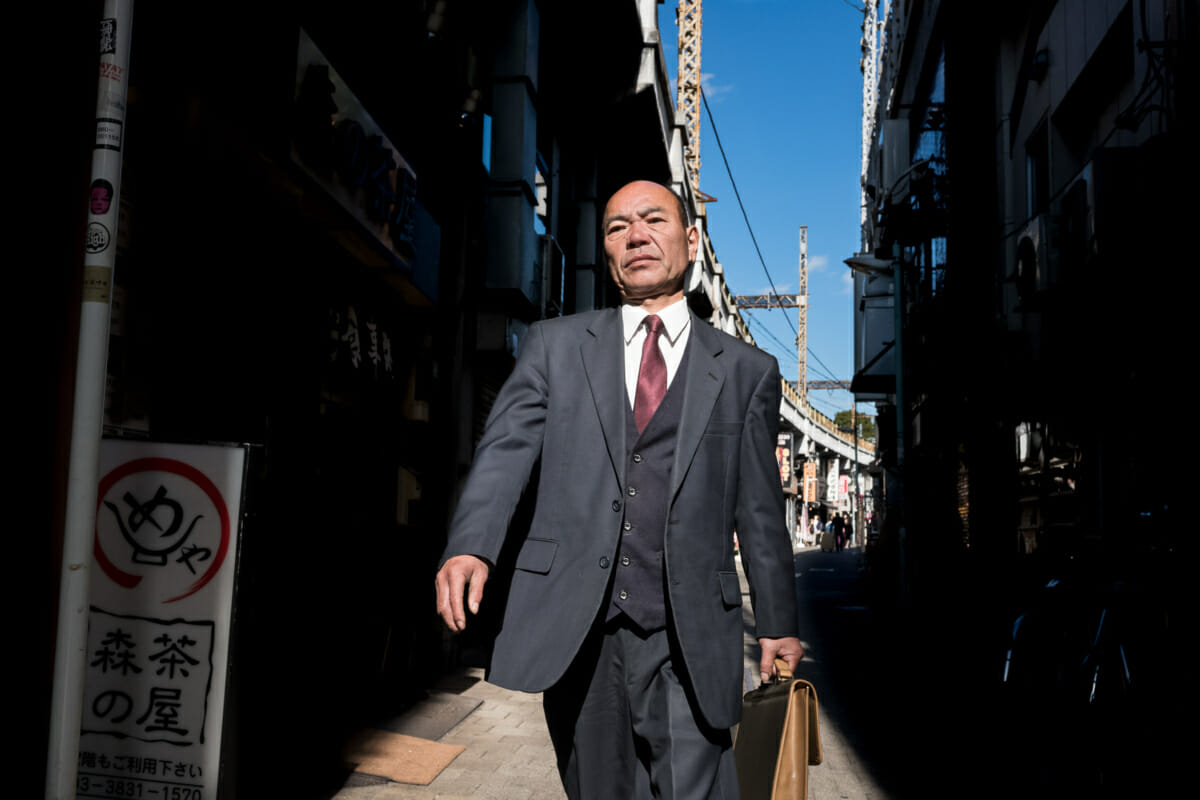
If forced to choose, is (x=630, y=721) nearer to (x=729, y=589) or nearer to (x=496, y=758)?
(x=729, y=589)

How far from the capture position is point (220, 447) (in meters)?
3.10

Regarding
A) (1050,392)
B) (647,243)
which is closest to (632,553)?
(647,243)

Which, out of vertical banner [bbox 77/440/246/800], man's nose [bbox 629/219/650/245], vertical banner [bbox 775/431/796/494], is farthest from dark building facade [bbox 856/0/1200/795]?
vertical banner [bbox 775/431/796/494]

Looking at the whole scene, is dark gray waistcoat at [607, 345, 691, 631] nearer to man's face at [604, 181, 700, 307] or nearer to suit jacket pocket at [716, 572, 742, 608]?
suit jacket pocket at [716, 572, 742, 608]

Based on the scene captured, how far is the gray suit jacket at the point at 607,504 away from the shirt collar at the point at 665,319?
0.18 ft

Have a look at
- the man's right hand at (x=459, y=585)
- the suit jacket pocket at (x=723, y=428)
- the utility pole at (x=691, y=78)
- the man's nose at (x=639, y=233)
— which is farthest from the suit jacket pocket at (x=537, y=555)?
the utility pole at (x=691, y=78)

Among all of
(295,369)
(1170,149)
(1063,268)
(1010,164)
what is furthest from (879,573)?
(295,369)

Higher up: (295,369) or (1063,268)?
(1063,268)

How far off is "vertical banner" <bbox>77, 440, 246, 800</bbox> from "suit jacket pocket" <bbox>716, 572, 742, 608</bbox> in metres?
1.54

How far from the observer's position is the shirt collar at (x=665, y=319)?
2879 mm

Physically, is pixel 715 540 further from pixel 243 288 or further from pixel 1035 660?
pixel 1035 660

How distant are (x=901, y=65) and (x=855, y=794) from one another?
2301 centimetres

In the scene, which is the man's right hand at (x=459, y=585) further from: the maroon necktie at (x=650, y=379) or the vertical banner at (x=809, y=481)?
the vertical banner at (x=809, y=481)

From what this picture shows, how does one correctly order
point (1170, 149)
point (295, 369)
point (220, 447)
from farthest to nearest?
point (1170, 149), point (295, 369), point (220, 447)
